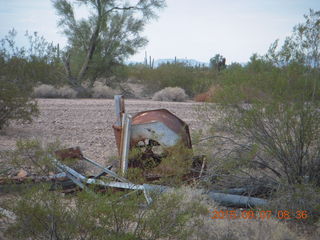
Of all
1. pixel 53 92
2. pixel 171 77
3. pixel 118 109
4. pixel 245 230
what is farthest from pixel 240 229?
pixel 171 77

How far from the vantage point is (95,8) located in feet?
85.0

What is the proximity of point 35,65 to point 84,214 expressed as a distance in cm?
1090

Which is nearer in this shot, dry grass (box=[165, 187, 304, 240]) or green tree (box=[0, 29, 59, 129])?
dry grass (box=[165, 187, 304, 240])

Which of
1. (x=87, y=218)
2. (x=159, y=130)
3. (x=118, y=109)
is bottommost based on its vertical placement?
(x=87, y=218)

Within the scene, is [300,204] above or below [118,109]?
below

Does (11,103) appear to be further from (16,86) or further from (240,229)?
(240,229)

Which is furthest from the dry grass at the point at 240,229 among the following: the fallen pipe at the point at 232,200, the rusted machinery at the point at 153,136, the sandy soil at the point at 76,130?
the sandy soil at the point at 76,130

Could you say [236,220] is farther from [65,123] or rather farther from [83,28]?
[83,28]

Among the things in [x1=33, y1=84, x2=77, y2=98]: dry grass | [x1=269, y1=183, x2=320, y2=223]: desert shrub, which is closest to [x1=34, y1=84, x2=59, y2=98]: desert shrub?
[x1=33, y1=84, x2=77, y2=98]: dry grass

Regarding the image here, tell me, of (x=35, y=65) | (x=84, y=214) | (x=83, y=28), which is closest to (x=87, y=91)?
(x=83, y=28)

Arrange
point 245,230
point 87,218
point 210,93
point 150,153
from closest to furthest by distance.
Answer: point 87,218 → point 245,230 → point 150,153 → point 210,93

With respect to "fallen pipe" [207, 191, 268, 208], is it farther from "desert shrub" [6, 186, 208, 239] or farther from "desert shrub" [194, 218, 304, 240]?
"desert shrub" [6, 186, 208, 239]

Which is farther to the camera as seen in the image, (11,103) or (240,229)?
(11,103)

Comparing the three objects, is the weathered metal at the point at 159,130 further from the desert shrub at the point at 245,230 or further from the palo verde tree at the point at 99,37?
the palo verde tree at the point at 99,37
